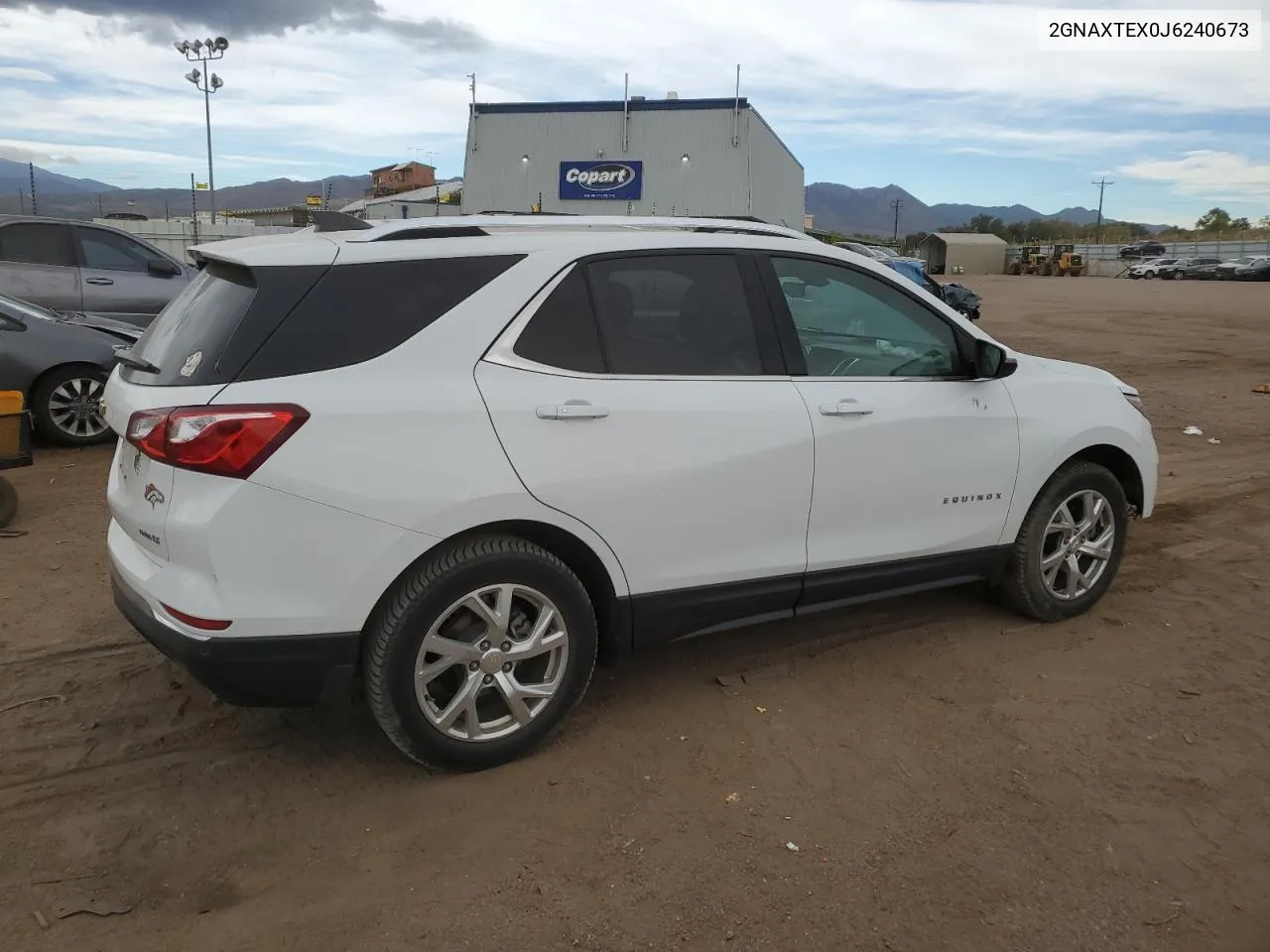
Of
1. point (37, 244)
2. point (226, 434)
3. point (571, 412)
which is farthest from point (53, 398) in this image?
point (571, 412)

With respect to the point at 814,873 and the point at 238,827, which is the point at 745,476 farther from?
the point at 238,827

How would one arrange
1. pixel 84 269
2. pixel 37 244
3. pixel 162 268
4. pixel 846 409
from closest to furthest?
pixel 846 409 → pixel 37 244 → pixel 84 269 → pixel 162 268

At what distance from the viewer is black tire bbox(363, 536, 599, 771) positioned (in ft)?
10.1

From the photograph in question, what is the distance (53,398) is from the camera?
7871mm

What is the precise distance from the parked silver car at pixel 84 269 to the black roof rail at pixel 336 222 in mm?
7450

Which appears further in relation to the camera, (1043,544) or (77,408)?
(77,408)

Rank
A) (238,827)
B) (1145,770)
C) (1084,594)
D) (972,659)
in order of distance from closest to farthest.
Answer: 1. (238,827)
2. (1145,770)
3. (972,659)
4. (1084,594)

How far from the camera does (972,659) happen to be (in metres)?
4.33

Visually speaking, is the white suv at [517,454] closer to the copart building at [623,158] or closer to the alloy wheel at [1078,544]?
the alloy wheel at [1078,544]

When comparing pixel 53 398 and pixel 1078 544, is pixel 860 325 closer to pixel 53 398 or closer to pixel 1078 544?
pixel 1078 544

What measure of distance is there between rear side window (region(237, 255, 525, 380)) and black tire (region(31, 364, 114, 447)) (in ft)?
19.1

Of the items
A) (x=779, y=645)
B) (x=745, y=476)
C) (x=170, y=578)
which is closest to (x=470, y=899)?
(x=170, y=578)

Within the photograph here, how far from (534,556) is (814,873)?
1273 mm

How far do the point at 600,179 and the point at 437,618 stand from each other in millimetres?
20160
